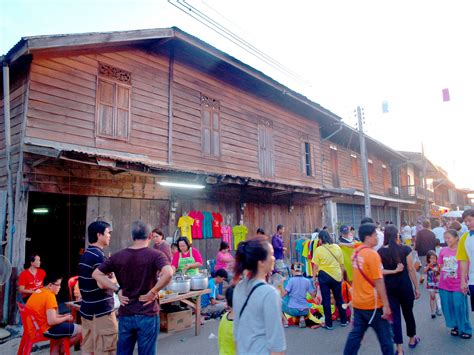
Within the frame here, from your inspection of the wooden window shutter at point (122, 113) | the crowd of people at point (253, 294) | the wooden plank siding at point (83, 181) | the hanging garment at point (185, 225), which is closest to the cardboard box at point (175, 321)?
the crowd of people at point (253, 294)

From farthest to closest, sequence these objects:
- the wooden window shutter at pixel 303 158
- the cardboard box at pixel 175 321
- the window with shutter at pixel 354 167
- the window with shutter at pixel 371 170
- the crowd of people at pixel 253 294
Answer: the window with shutter at pixel 371 170
the window with shutter at pixel 354 167
the wooden window shutter at pixel 303 158
the cardboard box at pixel 175 321
the crowd of people at pixel 253 294

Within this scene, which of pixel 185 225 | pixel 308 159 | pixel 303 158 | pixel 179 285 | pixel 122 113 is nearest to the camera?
pixel 179 285

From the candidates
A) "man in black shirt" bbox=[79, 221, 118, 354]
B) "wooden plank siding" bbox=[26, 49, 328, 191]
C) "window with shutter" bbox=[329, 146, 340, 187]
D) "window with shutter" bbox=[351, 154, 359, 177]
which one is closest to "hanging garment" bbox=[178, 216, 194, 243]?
"wooden plank siding" bbox=[26, 49, 328, 191]

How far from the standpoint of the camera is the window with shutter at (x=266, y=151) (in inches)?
507

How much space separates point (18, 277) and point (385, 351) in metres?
6.42

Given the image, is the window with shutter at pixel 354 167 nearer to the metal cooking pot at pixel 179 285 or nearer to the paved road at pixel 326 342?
the paved road at pixel 326 342

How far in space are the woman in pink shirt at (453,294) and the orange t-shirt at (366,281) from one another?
225cm

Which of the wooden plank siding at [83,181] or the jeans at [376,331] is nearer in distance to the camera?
the jeans at [376,331]

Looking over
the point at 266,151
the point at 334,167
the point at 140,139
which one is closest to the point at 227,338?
the point at 140,139

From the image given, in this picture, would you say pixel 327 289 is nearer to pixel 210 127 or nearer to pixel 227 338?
pixel 227 338

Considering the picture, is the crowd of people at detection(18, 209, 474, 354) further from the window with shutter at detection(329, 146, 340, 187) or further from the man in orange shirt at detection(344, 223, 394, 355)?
the window with shutter at detection(329, 146, 340, 187)

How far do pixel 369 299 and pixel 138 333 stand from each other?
2590 mm

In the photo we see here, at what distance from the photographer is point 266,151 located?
13172 millimetres

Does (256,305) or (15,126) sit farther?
(15,126)
